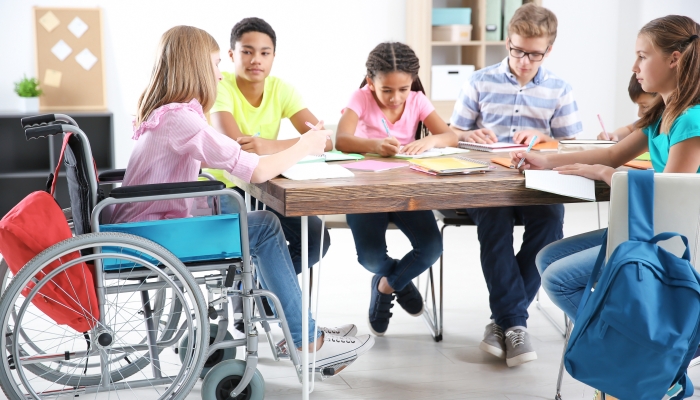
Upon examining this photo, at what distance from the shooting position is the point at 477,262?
350 cm

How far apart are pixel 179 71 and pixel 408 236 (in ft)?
3.00

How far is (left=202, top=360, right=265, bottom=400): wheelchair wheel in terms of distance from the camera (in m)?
1.74

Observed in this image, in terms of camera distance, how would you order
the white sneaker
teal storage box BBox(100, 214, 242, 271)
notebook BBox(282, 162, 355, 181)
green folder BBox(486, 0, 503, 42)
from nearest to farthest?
1. teal storage box BBox(100, 214, 242, 271)
2. notebook BBox(282, 162, 355, 181)
3. the white sneaker
4. green folder BBox(486, 0, 503, 42)

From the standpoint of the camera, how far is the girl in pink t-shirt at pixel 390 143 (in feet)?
7.36

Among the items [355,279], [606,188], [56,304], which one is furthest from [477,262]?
[56,304]

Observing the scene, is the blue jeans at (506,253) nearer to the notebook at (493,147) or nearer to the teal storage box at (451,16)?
the notebook at (493,147)

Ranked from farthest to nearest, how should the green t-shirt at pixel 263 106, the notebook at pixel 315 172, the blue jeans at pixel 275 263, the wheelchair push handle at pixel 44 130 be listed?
the green t-shirt at pixel 263 106 < the blue jeans at pixel 275 263 < the notebook at pixel 315 172 < the wheelchair push handle at pixel 44 130

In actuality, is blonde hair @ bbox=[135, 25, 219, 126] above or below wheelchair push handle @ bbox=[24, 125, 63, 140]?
above

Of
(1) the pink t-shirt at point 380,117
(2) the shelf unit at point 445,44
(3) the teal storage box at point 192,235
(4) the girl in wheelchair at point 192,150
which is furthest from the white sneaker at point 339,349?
(2) the shelf unit at point 445,44

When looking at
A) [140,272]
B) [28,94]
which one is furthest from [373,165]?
[28,94]

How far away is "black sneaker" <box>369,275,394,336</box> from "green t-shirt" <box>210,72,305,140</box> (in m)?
0.66

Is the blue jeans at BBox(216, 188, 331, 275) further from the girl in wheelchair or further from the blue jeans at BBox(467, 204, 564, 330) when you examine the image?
the blue jeans at BBox(467, 204, 564, 330)

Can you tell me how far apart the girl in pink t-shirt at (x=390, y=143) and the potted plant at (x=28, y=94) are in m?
2.46

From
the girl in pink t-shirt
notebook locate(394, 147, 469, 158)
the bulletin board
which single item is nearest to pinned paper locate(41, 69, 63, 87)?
the bulletin board
